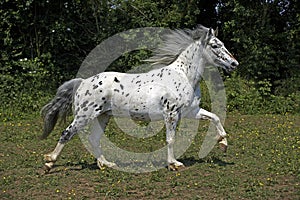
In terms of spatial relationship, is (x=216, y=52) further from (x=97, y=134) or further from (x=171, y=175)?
(x=97, y=134)

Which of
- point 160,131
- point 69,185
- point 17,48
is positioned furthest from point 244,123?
point 17,48

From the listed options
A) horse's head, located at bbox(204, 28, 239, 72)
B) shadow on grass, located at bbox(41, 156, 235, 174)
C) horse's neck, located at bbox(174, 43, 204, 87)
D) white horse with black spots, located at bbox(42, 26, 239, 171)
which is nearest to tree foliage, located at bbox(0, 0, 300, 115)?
shadow on grass, located at bbox(41, 156, 235, 174)

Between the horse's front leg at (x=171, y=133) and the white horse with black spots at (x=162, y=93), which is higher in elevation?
the white horse with black spots at (x=162, y=93)

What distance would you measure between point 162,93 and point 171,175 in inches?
51.4

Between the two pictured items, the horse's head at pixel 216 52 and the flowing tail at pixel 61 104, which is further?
the flowing tail at pixel 61 104

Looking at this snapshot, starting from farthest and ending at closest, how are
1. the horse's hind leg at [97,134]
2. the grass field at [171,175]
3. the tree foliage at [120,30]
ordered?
the tree foliage at [120,30] < the horse's hind leg at [97,134] < the grass field at [171,175]

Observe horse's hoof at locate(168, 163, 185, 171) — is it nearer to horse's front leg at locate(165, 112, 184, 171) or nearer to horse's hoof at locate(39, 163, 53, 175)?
horse's front leg at locate(165, 112, 184, 171)

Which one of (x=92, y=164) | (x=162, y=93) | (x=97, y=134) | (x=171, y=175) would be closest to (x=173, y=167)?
(x=171, y=175)

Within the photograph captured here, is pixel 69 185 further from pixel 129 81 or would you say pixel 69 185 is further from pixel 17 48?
pixel 17 48

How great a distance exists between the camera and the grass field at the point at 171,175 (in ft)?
20.3

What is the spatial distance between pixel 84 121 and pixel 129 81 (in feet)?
3.25

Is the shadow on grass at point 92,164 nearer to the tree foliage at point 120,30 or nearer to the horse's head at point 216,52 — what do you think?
the horse's head at point 216,52

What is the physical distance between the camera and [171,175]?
704 centimetres

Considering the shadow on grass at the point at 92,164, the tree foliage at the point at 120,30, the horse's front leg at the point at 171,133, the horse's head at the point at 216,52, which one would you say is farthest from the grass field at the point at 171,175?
the tree foliage at the point at 120,30
